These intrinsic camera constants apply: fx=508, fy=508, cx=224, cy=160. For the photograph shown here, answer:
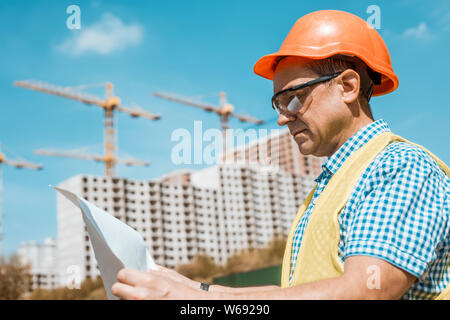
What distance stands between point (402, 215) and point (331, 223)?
0.25 meters

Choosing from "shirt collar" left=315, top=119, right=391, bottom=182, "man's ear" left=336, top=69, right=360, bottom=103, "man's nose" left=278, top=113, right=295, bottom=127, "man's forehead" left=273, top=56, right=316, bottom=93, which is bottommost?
"shirt collar" left=315, top=119, right=391, bottom=182

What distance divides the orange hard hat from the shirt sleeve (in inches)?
17.7

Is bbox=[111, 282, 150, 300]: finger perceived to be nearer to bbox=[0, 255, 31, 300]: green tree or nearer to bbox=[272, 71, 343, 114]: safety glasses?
bbox=[272, 71, 343, 114]: safety glasses

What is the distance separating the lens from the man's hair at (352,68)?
1697 mm

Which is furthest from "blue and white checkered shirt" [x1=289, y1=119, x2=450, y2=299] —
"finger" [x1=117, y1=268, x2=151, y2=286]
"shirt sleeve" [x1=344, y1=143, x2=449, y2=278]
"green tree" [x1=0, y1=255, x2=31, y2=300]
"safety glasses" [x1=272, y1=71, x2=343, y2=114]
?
"green tree" [x1=0, y1=255, x2=31, y2=300]

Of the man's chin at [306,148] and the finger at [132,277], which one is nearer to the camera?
the finger at [132,277]

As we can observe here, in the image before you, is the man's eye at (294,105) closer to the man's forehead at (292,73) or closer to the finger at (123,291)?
the man's forehead at (292,73)

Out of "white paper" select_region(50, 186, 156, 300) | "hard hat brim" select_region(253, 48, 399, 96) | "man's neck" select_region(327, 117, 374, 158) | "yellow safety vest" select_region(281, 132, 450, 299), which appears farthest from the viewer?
"man's neck" select_region(327, 117, 374, 158)

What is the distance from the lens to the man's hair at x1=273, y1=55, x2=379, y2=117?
66.8 inches

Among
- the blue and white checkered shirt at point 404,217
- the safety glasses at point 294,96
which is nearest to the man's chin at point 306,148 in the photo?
the safety glasses at point 294,96

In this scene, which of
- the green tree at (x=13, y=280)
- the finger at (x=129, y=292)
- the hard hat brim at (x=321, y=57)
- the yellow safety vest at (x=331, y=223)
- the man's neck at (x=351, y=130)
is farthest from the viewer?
the green tree at (x=13, y=280)

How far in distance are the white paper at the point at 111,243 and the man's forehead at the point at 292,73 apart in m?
0.74
